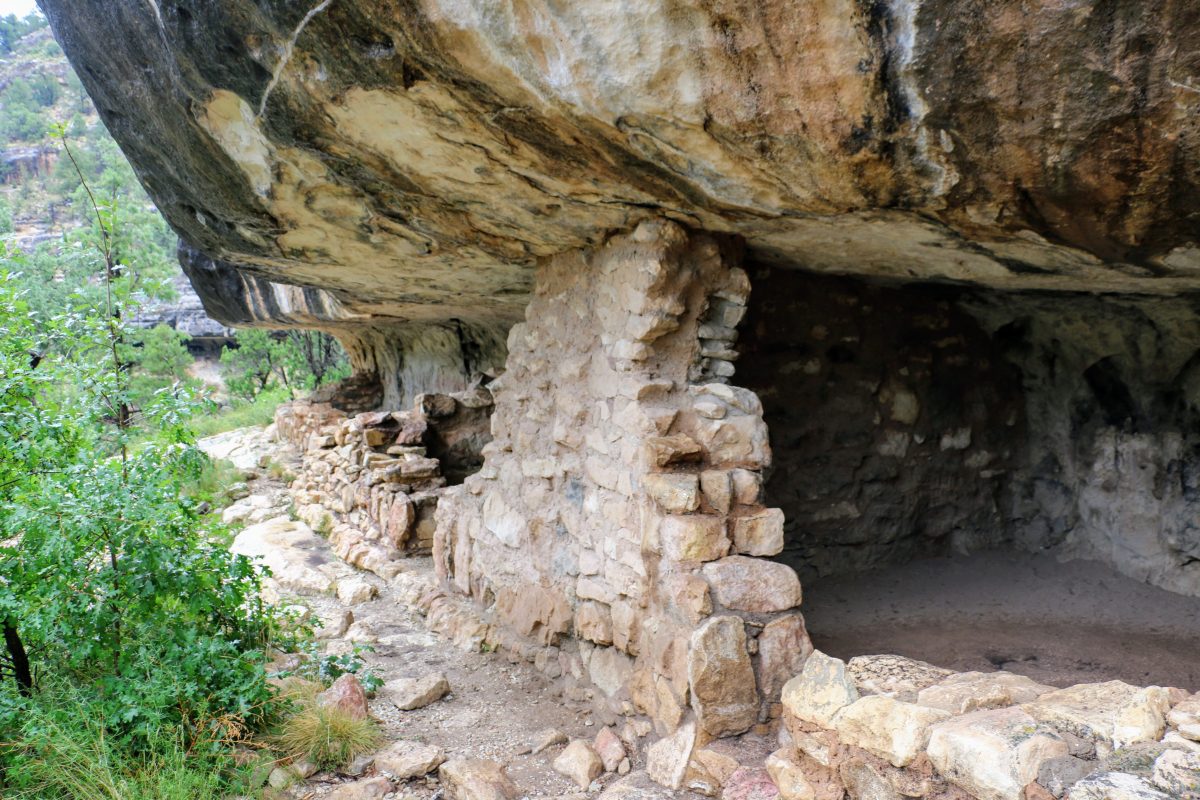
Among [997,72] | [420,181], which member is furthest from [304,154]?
[997,72]

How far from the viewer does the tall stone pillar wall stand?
7.75 ft

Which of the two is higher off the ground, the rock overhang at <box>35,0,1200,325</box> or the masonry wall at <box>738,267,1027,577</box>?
the rock overhang at <box>35,0,1200,325</box>

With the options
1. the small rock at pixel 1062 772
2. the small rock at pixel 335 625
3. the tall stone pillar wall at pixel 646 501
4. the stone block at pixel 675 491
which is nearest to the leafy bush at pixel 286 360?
the small rock at pixel 335 625

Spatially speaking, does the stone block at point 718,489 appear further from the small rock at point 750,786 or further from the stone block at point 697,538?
the small rock at point 750,786

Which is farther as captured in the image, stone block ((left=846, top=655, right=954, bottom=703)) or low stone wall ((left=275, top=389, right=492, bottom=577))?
low stone wall ((left=275, top=389, right=492, bottom=577))

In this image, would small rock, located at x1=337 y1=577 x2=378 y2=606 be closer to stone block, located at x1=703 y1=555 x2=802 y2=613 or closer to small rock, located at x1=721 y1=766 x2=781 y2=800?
stone block, located at x1=703 y1=555 x2=802 y2=613

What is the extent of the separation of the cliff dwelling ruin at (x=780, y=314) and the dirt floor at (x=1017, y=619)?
2 centimetres

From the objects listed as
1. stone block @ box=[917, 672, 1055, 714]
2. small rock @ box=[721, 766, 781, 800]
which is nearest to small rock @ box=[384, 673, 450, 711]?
small rock @ box=[721, 766, 781, 800]

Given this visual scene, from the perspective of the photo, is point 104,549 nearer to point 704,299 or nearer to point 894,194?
point 704,299

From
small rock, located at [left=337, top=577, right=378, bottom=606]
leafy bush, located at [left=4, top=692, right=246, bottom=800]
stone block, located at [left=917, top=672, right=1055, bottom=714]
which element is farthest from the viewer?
small rock, located at [left=337, top=577, right=378, bottom=606]

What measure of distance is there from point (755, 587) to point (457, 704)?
140 cm

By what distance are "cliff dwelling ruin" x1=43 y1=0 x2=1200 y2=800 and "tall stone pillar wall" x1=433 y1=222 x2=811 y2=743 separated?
15 millimetres

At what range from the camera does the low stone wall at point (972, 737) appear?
137cm

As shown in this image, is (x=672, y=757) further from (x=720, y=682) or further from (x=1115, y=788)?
(x=1115, y=788)
